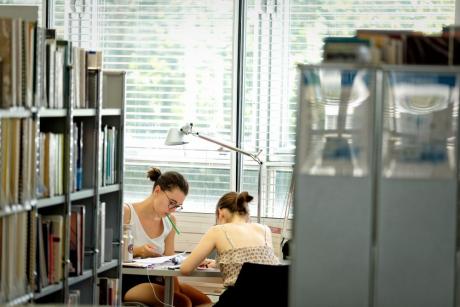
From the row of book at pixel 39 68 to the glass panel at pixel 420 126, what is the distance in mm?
1416

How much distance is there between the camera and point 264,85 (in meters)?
7.78

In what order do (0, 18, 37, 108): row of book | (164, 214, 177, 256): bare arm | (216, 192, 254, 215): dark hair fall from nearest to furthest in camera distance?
(0, 18, 37, 108): row of book
(216, 192, 254, 215): dark hair
(164, 214, 177, 256): bare arm

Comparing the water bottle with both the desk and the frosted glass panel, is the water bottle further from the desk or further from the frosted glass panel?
Answer: the frosted glass panel

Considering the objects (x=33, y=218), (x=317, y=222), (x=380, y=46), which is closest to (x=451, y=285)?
(x=317, y=222)

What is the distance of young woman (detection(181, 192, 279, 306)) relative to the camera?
5.66m

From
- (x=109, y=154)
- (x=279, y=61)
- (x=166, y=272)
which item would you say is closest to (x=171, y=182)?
(x=166, y=272)

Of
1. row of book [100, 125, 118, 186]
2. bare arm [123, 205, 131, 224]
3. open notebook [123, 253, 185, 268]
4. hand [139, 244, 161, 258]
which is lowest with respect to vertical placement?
open notebook [123, 253, 185, 268]

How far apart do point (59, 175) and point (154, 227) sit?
2.23 m

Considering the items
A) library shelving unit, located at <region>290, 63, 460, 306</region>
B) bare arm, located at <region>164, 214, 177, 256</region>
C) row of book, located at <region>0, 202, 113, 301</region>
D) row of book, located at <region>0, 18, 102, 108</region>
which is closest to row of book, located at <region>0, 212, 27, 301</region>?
row of book, located at <region>0, 202, 113, 301</region>

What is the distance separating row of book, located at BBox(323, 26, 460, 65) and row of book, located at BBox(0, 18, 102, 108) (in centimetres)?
123

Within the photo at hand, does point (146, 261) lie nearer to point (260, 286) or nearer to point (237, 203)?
point (237, 203)

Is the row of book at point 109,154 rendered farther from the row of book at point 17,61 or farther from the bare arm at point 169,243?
the bare arm at point 169,243

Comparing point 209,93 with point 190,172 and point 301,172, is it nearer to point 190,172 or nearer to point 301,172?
point 190,172

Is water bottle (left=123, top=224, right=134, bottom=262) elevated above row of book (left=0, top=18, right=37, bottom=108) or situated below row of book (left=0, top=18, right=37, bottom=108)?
below
